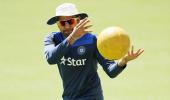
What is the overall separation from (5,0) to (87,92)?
35.0ft

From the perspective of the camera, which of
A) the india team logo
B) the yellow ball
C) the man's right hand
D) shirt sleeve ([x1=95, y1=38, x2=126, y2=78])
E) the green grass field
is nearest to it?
the man's right hand

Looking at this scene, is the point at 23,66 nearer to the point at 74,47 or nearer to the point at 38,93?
the point at 38,93

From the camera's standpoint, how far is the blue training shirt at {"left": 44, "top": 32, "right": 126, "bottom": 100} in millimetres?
7852

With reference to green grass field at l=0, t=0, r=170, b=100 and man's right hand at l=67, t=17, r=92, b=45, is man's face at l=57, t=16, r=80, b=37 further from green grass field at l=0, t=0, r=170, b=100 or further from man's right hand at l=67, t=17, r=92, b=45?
green grass field at l=0, t=0, r=170, b=100

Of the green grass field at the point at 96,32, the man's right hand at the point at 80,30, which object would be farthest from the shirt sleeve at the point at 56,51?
the green grass field at the point at 96,32

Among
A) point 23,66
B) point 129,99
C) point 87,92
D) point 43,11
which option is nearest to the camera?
point 87,92

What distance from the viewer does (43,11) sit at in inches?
671

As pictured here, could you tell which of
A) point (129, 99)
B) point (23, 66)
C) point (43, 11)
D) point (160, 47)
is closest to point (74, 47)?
point (129, 99)

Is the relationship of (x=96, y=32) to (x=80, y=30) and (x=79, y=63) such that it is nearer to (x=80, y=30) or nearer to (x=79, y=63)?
(x=79, y=63)

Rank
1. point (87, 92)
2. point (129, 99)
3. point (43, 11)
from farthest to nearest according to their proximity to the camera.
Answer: point (43, 11)
point (129, 99)
point (87, 92)

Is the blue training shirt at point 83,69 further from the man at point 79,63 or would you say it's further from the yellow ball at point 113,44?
the yellow ball at point 113,44

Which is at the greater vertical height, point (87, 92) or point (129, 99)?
point (87, 92)

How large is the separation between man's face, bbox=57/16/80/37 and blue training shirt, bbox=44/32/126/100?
13cm

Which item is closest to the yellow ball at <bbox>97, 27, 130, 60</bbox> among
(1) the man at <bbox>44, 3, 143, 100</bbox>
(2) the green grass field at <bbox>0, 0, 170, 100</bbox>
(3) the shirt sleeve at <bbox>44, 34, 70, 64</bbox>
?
(1) the man at <bbox>44, 3, 143, 100</bbox>
